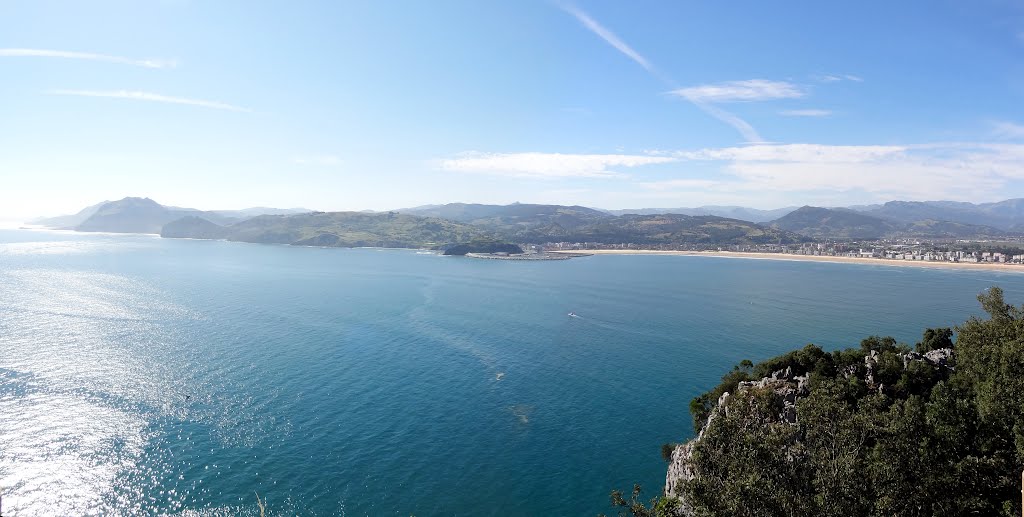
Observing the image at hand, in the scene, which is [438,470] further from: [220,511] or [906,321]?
[906,321]

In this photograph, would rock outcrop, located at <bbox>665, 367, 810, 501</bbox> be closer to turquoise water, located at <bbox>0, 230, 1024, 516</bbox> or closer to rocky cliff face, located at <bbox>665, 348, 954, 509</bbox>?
rocky cliff face, located at <bbox>665, 348, 954, 509</bbox>

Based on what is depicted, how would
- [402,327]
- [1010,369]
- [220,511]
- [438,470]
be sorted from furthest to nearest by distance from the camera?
[402,327] < [438,470] < [220,511] < [1010,369]

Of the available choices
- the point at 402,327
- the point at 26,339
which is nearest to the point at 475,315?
the point at 402,327

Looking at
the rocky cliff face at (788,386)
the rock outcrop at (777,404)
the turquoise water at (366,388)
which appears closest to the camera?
the rock outcrop at (777,404)

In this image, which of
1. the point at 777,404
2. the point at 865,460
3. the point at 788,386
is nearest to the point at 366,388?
the point at 788,386

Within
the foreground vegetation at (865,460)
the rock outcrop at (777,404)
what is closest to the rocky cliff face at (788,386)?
the rock outcrop at (777,404)

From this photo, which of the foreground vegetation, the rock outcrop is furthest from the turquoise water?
the foreground vegetation

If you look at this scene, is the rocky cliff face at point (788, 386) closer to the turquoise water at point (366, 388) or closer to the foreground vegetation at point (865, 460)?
the turquoise water at point (366, 388)

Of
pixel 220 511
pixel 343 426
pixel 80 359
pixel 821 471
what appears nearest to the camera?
pixel 821 471
